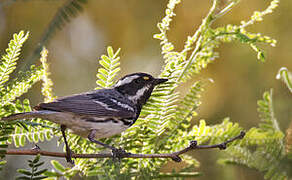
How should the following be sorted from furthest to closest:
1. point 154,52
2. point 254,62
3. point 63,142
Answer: point 154,52
point 254,62
point 63,142

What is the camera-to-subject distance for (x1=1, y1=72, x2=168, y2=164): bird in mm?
1843

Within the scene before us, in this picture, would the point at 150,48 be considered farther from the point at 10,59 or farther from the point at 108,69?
the point at 10,59

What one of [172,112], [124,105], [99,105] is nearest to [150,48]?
[124,105]

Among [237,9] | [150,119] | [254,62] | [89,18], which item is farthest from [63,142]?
[89,18]

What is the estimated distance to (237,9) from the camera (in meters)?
3.62

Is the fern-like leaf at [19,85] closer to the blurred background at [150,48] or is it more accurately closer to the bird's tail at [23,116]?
the bird's tail at [23,116]

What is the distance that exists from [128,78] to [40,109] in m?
1.05

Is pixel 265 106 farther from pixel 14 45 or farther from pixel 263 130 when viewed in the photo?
pixel 14 45

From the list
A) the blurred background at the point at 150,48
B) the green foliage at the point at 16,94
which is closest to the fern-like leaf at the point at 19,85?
the green foliage at the point at 16,94

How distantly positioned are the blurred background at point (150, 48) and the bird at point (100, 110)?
51 centimetres

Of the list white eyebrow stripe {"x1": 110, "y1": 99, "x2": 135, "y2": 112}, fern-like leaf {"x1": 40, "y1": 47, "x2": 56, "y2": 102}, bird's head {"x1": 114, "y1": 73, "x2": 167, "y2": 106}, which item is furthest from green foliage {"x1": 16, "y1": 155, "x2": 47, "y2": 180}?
bird's head {"x1": 114, "y1": 73, "x2": 167, "y2": 106}

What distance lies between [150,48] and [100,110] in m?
1.53

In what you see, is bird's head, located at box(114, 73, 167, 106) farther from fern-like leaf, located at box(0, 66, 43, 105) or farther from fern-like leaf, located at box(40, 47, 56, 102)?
fern-like leaf, located at box(0, 66, 43, 105)

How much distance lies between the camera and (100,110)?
2447 millimetres
